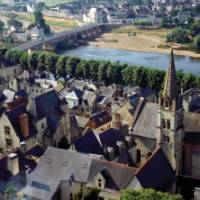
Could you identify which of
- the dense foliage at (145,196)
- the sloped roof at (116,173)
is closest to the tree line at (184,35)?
the sloped roof at (116,173)

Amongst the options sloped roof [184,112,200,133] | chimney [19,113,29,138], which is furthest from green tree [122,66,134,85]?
chimney [19,113,29,138]

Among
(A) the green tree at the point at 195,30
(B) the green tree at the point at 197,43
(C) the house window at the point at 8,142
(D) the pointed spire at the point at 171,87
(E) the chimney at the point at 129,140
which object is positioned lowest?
(B) the green tree at the point at 197,43

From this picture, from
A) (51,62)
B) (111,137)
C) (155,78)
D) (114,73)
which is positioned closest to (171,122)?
(111,137)

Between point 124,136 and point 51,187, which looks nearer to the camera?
point 51,187

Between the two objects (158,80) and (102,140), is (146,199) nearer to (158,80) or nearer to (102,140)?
(102,140)

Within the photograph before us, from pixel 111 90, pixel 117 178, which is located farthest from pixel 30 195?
pixel 111 90

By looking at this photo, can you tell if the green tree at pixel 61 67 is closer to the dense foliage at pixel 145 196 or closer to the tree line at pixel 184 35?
the tree line at pixel 184 35

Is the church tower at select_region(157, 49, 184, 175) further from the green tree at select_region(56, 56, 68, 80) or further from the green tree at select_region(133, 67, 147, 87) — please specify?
the green tree at select_region(56, 56, 68, 80)
